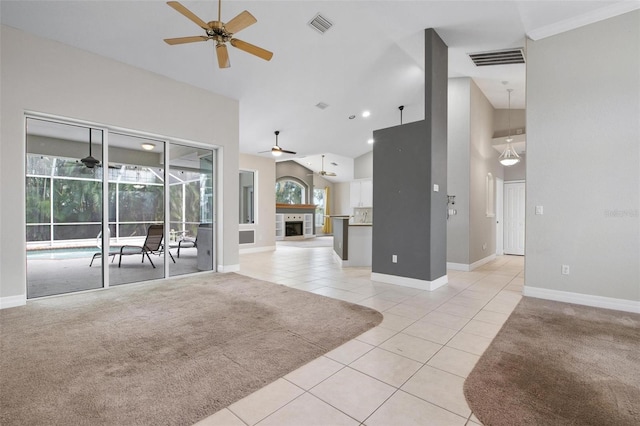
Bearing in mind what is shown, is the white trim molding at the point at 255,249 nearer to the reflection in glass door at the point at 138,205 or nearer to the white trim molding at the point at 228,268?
the white trim molding at the point at 228,268

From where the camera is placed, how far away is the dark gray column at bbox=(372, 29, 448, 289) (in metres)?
4.32

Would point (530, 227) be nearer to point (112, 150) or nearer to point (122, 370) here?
point (122, 370)

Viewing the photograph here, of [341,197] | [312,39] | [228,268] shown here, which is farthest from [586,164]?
[341,197]

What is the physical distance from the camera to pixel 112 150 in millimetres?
4484

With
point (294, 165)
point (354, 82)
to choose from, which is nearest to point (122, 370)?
point (354, 82)

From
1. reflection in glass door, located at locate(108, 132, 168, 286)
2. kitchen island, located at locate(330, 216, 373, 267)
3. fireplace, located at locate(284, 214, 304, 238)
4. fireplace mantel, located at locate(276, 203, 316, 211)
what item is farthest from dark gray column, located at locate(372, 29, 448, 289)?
fireplace, located at locate(284, 214, 304, 238)

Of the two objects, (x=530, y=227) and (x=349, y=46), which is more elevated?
(x=349, y=46)

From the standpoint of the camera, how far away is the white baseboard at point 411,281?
429 cm

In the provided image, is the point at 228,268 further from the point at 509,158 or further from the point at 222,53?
the point at 509,158

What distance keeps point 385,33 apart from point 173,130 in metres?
3.67

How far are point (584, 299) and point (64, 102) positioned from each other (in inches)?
276

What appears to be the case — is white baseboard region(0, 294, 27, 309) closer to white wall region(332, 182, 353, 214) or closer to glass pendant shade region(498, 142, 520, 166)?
glass pendant shade region(498, 142, 520, 166)

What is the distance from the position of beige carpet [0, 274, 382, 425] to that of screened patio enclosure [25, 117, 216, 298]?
2.79 ft

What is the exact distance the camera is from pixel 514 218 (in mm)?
8297
